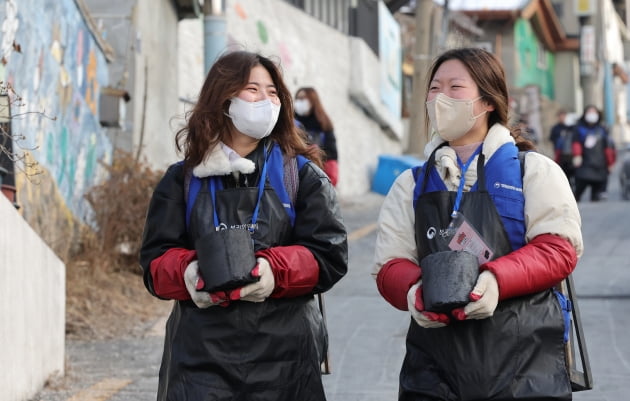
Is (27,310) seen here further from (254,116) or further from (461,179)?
(461,179)

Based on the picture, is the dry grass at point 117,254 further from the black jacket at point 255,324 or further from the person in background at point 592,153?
the person in background at point 592,153

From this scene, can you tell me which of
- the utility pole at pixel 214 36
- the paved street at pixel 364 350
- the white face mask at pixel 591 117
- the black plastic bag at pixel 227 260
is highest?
the utility pole at pixel 214 36

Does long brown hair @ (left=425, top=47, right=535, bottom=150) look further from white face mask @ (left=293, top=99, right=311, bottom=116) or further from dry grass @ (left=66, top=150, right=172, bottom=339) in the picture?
white face mask @ (left=293, top=99, right=311, bottom=116)

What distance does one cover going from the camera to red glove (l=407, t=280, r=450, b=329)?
11.9 ft

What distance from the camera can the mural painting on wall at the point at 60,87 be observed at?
8.74m

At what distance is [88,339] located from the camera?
8539 millimetres

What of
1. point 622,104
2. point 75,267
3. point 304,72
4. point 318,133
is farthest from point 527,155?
point 622,104

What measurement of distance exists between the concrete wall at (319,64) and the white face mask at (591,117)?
189 inches

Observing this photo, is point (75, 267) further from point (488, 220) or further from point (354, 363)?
point (488, 220)

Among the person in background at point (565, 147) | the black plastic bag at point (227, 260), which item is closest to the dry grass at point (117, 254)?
the black plastic bag at point (227, 260)

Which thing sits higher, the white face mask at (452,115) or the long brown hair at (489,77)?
the long brown hair at (489,77)

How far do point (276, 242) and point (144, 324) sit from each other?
5.16 meters

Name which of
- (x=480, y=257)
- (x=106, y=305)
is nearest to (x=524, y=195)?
(x=480, y=257)

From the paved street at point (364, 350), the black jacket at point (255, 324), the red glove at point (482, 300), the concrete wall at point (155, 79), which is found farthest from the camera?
the concrete wall at point (155, 79)
